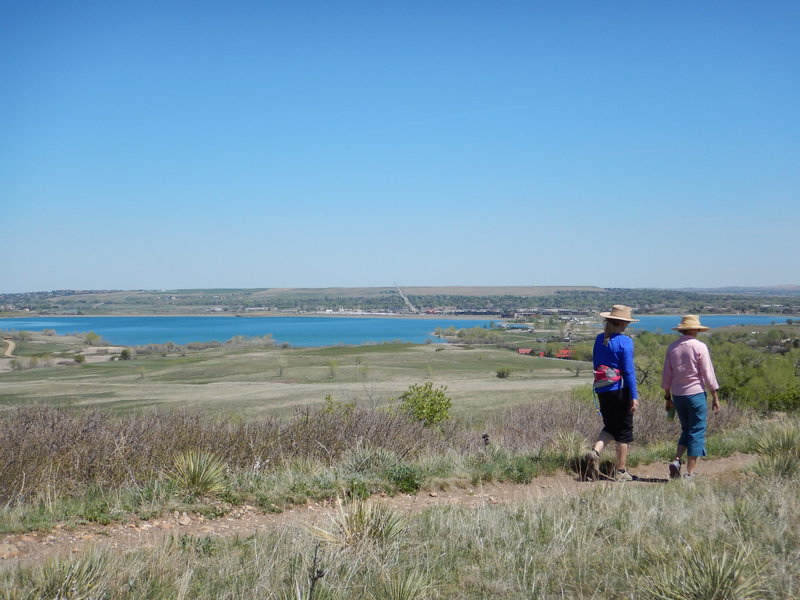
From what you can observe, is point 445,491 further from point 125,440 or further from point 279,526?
point 125,440

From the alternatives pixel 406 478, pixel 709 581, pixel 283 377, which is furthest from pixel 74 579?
pixel 283 377

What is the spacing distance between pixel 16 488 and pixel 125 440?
1221mm

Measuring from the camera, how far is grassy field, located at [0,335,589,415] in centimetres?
4191

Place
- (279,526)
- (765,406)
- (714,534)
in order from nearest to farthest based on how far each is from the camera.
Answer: (714,534) < (279,526) < (765,406)

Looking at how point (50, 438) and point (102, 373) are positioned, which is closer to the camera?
point (50, 438)

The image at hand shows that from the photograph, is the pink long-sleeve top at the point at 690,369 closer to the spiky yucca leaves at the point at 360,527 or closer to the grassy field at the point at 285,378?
the spiky yucca leaves at the point at 360,527

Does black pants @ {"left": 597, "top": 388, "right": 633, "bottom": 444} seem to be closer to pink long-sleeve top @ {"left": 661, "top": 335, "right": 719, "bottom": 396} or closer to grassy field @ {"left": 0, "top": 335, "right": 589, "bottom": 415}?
pink long-sleeve top @ {"left": 661, "top": 335, "right": 719, "bottom": 396}

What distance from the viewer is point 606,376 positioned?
24.2ft

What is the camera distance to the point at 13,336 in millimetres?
97938

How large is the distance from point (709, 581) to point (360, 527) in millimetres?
2345

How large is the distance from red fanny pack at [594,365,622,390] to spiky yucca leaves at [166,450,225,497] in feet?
13.8

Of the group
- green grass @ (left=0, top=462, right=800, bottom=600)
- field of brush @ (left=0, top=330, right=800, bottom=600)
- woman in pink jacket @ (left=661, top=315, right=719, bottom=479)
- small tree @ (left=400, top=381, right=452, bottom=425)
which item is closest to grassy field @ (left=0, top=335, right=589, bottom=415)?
small tree @ (left=400, top=381, right=452, bottom=425)

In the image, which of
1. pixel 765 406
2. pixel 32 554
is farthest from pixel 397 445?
pixel 765 406

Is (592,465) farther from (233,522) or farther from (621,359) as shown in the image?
(233,522)
